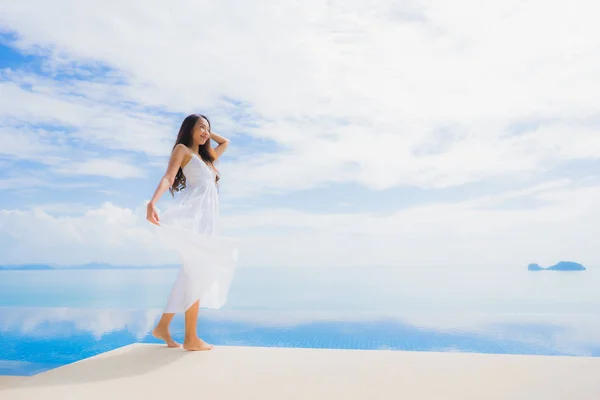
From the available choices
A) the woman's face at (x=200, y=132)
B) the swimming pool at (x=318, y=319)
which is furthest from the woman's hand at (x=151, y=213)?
the swimming pool at (x=318, y=319)

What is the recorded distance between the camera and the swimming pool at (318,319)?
6.37 m

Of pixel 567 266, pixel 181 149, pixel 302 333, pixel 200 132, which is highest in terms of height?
pixel 567 266

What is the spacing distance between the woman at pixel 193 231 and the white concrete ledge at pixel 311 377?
0.88 feet

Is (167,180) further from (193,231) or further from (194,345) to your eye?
(194,345)

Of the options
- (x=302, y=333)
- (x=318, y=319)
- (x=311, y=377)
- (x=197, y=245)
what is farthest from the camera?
(x=318, y=319)

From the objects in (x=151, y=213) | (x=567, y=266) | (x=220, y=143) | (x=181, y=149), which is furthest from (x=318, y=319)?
(x=567, y=266)

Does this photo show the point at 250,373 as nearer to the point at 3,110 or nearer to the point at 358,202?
the point at 3,110

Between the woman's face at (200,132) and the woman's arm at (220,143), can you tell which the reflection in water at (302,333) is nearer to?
the woman's arm at (220,143)

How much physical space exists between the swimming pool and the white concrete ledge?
334cm

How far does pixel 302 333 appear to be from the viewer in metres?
6.94

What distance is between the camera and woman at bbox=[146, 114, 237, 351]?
117 inches

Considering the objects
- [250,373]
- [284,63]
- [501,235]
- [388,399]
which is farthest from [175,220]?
[501,235]

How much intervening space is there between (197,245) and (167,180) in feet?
1.35

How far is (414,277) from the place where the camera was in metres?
15.2
